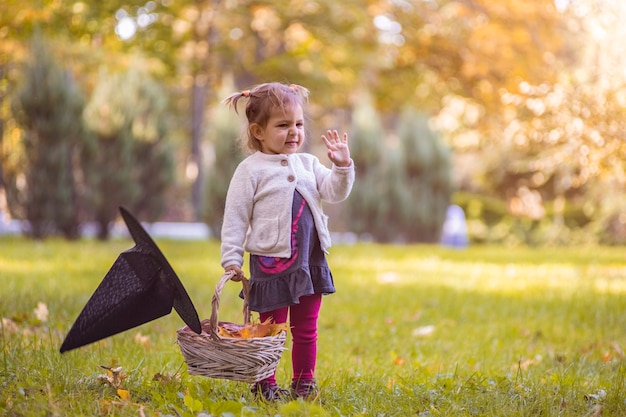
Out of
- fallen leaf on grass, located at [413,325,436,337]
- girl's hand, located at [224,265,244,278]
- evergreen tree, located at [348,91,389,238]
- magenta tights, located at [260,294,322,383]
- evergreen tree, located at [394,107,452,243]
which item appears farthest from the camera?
evergreen tree, located at [394,107,452,243]

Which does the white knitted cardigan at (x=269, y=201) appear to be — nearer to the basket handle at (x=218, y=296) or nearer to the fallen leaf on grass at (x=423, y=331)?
the basket handle at (x=218, y=296)

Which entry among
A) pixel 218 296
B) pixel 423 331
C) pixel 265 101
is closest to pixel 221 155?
pixel 423 331

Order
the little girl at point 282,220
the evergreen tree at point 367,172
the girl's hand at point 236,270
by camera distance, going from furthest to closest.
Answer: the evergreen tree at point 367,172 < the little girl at point 282,220 < the girl's hand at point 236,270

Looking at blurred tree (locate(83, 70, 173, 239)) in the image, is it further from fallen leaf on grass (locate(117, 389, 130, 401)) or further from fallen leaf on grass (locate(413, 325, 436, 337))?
fallen leaf on grass (locate(117, 389, 130, 401))

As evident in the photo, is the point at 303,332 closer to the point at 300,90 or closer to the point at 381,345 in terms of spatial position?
the point at 300,90

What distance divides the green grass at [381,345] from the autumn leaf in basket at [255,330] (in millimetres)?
255

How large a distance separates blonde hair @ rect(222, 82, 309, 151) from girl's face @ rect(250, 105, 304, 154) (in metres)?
0.02

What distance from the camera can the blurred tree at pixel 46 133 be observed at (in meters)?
12.6

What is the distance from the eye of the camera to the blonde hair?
12.1 ft

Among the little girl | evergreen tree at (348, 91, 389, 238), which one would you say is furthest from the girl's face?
evergreen tree at (348, 91, 389, 238)

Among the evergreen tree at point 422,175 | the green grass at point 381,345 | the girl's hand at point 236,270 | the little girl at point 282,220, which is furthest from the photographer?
the evergreen tree at point 422,175

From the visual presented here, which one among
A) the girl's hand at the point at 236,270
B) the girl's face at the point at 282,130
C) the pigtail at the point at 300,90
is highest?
the pigtail at the point at 300,90

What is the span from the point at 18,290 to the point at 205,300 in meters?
1.52

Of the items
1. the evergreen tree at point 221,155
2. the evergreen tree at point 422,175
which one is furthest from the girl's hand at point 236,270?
the evergreen tree at point 422,175
